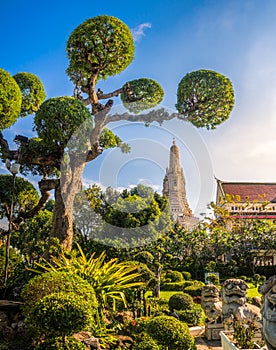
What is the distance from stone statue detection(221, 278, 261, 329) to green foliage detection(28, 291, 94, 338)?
10.3ft

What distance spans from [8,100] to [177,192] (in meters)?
16.6

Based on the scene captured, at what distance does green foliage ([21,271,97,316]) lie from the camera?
534cm

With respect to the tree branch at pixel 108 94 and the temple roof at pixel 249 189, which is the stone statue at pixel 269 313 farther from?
the temple roof at pixel 249 189

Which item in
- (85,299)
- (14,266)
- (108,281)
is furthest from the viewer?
(14,266)

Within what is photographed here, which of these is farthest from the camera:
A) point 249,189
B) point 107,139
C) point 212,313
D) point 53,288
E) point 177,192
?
point 249,189

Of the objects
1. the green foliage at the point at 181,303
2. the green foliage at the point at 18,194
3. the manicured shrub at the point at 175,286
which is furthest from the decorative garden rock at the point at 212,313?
the manicured shrub at the point at 175,286

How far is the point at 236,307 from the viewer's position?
6531mm

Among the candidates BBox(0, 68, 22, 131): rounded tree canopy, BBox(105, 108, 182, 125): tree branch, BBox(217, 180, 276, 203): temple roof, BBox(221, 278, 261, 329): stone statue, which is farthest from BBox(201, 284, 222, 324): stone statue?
BBox(217, 180, 276, 203): temple roof

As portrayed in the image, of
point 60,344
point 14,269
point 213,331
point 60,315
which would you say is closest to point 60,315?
point 60,315

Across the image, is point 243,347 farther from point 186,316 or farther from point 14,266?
point 14,266

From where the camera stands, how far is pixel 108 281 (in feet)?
22.6

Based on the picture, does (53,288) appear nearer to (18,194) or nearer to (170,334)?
(170,334)

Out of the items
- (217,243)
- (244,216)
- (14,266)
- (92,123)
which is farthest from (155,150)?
(244,216)

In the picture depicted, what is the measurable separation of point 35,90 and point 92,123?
152 inches
